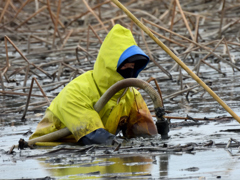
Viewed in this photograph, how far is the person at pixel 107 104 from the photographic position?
16.3 feet

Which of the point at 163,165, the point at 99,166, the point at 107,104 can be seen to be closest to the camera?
the point at 163,165

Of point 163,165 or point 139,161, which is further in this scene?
point 139,161

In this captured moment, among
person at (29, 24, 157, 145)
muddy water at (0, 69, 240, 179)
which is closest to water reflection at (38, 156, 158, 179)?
muddy water at (0, 69, 240, 179)

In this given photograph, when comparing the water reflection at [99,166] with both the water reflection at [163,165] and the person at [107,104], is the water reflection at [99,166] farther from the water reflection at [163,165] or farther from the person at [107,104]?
the person at [107,104]

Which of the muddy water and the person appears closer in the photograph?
the muddy water

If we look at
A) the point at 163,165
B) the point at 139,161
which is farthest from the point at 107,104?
the point at 163,165

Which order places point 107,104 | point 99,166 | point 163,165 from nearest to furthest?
point 163,165
point 99,166
point 107,104

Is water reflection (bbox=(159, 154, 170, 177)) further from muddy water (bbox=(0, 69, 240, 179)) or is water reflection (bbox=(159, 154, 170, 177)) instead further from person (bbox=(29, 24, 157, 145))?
person (bbox=(29, 24, 157, 145))

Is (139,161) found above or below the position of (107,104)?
below

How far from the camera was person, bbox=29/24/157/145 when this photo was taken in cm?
497

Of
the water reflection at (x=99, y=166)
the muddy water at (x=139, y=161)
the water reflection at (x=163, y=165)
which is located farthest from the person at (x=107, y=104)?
the water reflection at (x=163, y=165)

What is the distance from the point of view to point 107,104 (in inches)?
204

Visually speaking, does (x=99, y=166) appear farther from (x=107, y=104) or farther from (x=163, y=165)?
(x=107, y=104)

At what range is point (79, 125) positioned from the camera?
16.3ft
